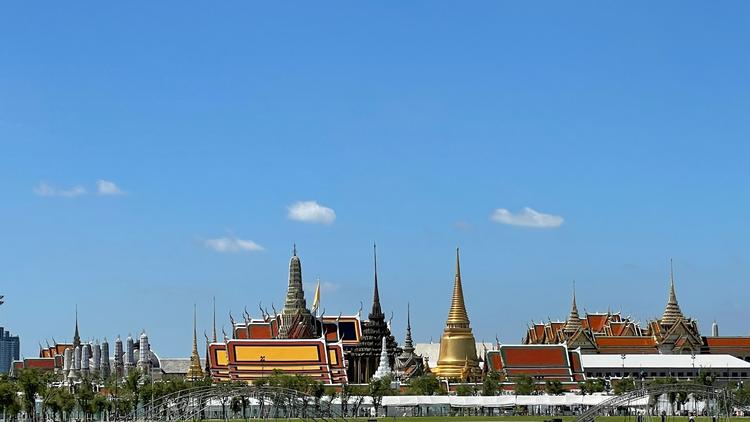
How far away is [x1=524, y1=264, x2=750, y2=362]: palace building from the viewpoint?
14338cm

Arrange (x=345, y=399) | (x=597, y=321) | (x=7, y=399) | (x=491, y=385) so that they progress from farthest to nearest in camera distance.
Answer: (x=597, y=321) < (x=491, y=385) < (x=345, y=399) < (x=7, y=399)

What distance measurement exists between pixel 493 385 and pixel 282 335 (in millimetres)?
31958

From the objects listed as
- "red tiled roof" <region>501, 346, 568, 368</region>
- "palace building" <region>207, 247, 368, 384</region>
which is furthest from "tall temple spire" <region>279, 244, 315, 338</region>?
"red tiled roof" <region>501, 346, 568, 368</region>

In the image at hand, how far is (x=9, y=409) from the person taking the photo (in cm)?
8606

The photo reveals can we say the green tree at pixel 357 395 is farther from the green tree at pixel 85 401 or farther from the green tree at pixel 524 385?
the green tree at pixel 85 401

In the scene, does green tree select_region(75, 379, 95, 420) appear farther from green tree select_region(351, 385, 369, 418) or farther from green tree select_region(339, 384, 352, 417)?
green tree select_region(351, 385, 369, 418)

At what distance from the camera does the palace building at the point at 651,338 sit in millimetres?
143375

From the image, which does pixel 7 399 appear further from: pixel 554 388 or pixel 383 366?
pixel 383 366

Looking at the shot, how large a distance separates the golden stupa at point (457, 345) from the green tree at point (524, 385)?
14159mm

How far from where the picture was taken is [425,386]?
111875 millimetres

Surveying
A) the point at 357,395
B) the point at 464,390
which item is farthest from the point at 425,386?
the point at 357,395

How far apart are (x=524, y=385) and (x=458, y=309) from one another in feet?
97.7

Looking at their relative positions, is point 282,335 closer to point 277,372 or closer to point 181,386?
point 277,372

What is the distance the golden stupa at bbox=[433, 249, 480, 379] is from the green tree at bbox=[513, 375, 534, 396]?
1416cm
